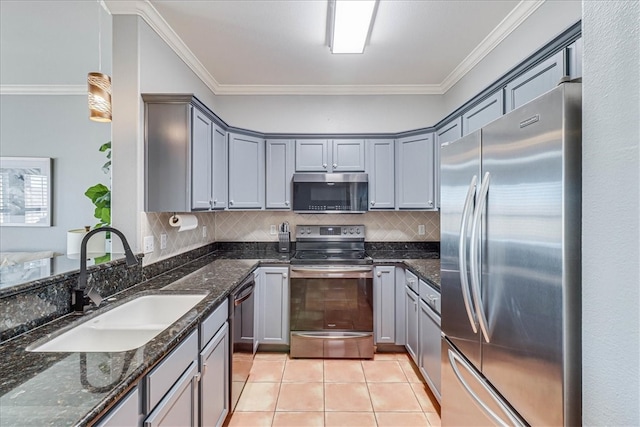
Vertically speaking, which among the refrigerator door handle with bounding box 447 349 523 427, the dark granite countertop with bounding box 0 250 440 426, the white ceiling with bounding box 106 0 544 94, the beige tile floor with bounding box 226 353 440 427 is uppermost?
the white ceiling with bounding box 106 0 544 94

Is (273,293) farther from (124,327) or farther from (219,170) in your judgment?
(124,327)

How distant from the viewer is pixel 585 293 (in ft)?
2.42

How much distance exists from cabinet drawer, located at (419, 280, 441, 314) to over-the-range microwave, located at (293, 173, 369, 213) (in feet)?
3.43

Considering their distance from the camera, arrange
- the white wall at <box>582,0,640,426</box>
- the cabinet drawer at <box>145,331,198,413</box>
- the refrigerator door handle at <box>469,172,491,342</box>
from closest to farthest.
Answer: the white wall at <box>582,0,640,426</box>
the cabinet drawer at <box>145,331,198,413</box>
the refrigerator door handle at <box>469,172,491,342</box>

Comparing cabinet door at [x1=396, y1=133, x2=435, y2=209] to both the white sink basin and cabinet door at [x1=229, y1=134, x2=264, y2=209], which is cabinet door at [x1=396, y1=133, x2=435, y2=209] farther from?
the white sink basin

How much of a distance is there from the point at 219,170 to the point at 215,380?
171 centimetres

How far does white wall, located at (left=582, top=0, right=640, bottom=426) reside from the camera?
23.5 inches

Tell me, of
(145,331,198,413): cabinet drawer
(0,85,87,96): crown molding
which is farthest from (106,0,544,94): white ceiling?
(145,331,198,413): cabinet drawer

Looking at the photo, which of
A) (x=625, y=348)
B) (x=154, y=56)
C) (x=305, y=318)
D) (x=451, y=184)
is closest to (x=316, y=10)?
(x=154, y=56)

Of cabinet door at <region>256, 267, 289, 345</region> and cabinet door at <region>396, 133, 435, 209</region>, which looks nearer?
cabinet door at <region>256, 267, 289, 345</region>

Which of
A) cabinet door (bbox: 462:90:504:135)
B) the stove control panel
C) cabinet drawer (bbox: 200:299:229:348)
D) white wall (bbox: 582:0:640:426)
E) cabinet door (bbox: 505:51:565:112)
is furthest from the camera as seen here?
the stove control panel

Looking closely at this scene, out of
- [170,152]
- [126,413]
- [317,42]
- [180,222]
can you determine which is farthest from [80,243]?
[317,42]

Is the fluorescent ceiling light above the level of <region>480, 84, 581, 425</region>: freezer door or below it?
above

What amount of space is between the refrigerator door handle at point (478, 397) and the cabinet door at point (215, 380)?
1.24 meters
